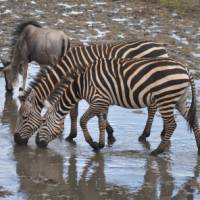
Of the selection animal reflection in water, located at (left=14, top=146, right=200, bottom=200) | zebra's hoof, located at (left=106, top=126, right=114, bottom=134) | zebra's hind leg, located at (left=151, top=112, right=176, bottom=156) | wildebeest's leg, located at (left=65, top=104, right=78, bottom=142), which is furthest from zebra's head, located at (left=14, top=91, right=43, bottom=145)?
zebra's hind leg, located at (left=151, top=112, right=176, bottom=156)

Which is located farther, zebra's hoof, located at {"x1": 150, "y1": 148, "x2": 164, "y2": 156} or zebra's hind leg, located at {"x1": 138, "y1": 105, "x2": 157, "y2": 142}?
zebra's hind leg, located at {"x1": 138, "y1": 105, "x2": 157, "y2": 142}

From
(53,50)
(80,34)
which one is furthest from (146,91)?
(80,34)

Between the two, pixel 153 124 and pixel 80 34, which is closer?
pixel 153 124

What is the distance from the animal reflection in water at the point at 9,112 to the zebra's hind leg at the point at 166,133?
2621 millimetres

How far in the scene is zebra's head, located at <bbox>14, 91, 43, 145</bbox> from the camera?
1008 cm

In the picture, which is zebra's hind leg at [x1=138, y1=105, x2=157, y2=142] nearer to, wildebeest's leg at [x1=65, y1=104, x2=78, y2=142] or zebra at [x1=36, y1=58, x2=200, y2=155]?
zebra at [x1=36, y1=58, x2=200, y2=155]

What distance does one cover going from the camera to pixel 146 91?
9.59 meters

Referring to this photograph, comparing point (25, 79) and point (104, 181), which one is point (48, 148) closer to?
point (104, 181)

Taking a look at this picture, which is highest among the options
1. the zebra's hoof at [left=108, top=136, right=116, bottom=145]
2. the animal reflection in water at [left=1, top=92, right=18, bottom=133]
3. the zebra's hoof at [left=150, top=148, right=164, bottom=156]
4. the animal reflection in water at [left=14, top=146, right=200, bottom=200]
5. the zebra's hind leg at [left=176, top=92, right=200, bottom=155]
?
the zebra's hind leg at [left=176, top=92, right=200, bottom=155]

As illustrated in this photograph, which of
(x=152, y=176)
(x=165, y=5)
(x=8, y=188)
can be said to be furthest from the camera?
(x=165, y=5)

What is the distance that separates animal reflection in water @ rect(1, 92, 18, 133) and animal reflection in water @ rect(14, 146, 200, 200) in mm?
1704

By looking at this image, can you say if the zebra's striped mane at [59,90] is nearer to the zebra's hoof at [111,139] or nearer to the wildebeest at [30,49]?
the zebra's hoof at [111,139]

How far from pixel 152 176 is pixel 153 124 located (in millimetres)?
2763

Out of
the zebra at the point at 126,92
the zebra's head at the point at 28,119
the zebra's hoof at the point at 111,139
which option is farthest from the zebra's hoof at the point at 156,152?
the zebra's head at the point at 28,119
